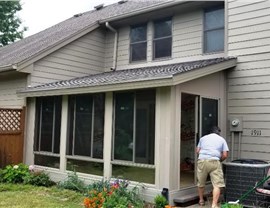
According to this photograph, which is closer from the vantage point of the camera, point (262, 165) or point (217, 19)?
point (262, 165)

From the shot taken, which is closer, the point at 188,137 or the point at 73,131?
→ the point at 188,137

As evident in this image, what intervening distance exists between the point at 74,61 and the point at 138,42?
2.30 m

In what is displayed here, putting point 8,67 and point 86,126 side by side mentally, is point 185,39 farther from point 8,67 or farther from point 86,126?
point 8,67

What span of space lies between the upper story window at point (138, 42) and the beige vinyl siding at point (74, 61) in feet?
4.59

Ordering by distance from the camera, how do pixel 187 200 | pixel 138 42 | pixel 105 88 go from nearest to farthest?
1. pixel 187 200
2. pixel 105 88
3. pixel 138 42

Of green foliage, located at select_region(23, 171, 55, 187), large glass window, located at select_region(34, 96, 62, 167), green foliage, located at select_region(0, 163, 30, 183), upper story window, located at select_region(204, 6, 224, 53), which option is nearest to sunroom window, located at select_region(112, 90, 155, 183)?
green foliage, located at select_region(23, 171, 55, 187)

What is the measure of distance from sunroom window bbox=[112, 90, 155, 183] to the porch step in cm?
67

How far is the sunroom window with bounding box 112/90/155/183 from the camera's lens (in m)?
7.46

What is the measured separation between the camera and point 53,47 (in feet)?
36.6

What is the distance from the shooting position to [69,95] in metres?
9.51

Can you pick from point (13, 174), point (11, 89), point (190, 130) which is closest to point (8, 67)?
point (11, 89)

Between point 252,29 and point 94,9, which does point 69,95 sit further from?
point 94,9

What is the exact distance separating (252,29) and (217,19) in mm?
1516

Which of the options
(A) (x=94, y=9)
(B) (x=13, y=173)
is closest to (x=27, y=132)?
(B) (x=13, y=173)
